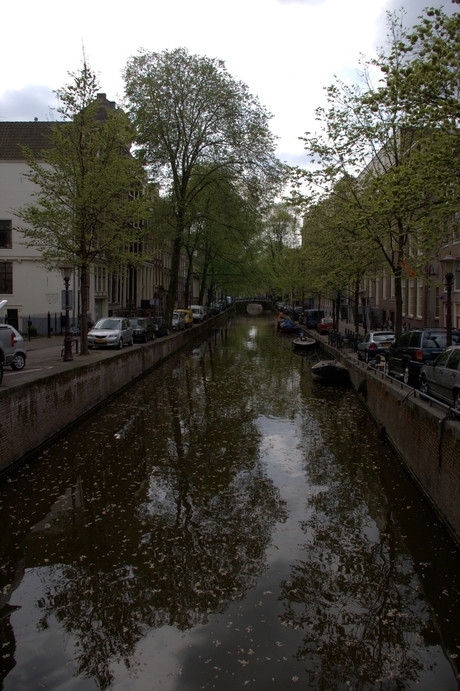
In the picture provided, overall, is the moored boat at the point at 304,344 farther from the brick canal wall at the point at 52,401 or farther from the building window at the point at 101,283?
the brick canal wall at the point at 52,401

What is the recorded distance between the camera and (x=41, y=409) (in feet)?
42.6

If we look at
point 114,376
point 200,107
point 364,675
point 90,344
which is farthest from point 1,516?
point 200,107

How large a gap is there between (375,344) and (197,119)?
1970 cm

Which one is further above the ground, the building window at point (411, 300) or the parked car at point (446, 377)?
the building window at point (411, 300)

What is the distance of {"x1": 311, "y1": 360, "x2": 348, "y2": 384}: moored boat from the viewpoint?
79.8 feet

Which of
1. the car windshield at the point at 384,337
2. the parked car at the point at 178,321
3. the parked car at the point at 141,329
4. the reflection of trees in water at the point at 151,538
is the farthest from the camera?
the parked car at the point at 178,321

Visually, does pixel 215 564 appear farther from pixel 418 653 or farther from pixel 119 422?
pixel 119 422

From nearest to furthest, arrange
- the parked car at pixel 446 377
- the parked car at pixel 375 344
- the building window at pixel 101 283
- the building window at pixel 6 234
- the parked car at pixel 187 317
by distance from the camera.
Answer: the parked car at pixel 446 377 → the parked car at pixel 375 344 → the building window at pixel 6 234 → the building window at pixel 101 283 → the parked car at pixel 187 317

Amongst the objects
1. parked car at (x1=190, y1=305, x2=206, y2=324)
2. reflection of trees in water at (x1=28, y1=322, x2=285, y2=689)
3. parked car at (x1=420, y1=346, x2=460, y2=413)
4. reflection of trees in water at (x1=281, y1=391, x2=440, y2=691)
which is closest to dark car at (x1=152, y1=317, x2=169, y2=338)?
parked car at (x1=190, y1=305, x2=206, y2=324)

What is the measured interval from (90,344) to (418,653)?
71.7 ft

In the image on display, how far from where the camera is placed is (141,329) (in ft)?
102

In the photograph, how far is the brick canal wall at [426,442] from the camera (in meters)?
8.52

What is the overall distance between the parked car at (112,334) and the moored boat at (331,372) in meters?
9.18

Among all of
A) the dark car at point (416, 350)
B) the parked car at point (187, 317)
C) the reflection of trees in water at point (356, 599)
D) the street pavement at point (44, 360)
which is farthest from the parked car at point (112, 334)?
the parked car at point (187, 317)
